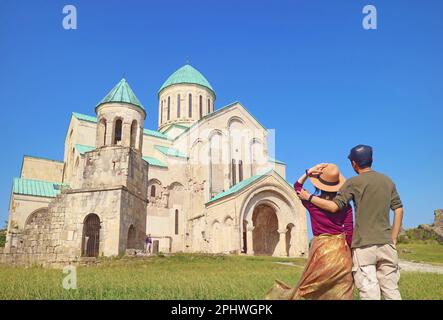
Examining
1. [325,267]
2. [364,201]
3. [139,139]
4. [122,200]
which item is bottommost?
[325,267]

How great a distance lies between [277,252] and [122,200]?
16212 mm

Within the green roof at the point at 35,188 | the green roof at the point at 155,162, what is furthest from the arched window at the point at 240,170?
the green roof at the point at 35,188

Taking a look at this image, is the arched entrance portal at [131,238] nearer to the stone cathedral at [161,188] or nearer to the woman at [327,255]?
the stone cathedral at [161,188]

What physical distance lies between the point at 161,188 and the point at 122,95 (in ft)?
37.5

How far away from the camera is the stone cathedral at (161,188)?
15.5m

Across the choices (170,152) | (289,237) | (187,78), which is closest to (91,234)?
(170,152)

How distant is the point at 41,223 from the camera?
15.6 m

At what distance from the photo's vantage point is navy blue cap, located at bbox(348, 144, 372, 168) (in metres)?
4.34

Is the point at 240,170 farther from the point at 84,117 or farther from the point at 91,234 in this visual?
the point at 91,234

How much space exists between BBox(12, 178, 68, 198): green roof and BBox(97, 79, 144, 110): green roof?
11.5 metres

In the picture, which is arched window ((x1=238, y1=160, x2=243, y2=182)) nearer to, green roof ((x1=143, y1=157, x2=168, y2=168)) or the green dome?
green roof ((x1=143, y1=157, x2=168, y2=168))

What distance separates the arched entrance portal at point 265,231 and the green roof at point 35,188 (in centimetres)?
1547
